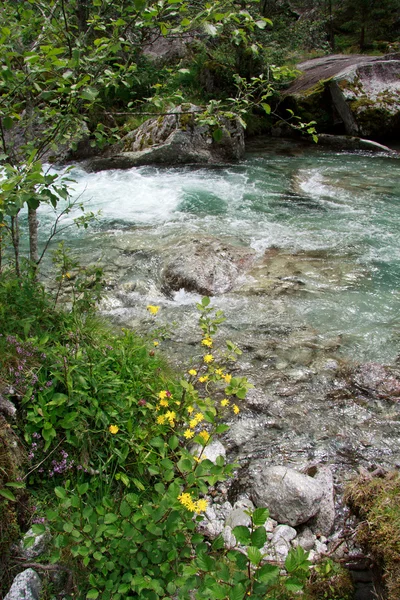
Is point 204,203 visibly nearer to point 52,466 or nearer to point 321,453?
point 321,453

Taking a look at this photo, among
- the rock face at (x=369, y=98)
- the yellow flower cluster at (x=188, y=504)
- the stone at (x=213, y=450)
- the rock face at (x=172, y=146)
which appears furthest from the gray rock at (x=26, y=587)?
the rock face at (x=369, y=98)

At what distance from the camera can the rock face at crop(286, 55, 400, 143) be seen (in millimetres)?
14375

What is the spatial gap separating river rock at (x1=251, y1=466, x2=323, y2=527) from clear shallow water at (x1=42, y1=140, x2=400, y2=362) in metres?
2.04

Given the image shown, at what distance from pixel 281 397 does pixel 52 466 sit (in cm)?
229

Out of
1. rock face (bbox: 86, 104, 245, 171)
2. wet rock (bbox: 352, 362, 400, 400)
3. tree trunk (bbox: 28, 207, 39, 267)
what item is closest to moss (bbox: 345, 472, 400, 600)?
wet rock (bbox: 352, 362, 400, 400)

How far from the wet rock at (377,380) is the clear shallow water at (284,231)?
20cm

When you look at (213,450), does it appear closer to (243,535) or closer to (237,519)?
(237,519)

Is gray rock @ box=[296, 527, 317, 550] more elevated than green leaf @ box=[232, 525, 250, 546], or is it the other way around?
green leaf @ box=[232, 525, 250, 546]

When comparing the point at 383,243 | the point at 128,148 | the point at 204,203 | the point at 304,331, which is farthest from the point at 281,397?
the point at 128,148

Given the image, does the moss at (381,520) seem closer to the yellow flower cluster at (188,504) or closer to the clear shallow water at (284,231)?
the yellow flower cluster at (188,504)

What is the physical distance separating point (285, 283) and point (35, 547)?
469 centimetres

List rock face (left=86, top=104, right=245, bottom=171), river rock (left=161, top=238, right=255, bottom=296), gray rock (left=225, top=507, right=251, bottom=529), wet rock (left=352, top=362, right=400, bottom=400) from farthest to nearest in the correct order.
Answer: rock face (left=86, top=104, right=245, bottom=171) → river rock (left=161, top=238, right=255, bottom=296) → wet rock (left=352, top=362, right=400, bottom=400) → gray rock (left=225, top=507, right=251, bottom=529)

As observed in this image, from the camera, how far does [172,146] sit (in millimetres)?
12430

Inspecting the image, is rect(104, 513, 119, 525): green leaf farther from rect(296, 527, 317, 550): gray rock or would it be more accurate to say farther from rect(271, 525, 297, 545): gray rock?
rect(296, 527, 317, 550): gray rock
